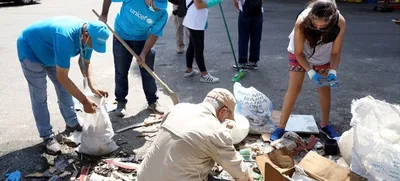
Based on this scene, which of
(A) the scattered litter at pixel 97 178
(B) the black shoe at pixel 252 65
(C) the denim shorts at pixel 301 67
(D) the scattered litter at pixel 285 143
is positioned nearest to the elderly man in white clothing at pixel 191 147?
(A) the scattered litter at pixel 97 178

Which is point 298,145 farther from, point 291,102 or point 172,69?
point 172,69

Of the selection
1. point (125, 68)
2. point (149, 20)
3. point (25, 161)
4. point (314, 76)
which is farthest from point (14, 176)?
point (314, 76)

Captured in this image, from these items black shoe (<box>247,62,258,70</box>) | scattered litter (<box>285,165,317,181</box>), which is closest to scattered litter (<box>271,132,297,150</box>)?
scattered litter (<box>285,165,317,181</box>)

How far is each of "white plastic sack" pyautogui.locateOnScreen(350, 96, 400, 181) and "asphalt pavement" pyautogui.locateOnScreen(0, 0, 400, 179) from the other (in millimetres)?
1021

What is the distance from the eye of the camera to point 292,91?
11.1 feet

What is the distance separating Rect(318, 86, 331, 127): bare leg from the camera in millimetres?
3404

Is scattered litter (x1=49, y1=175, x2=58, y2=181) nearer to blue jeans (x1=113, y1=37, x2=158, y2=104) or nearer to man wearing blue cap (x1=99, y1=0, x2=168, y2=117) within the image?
man wearing blue cap (x1=99, y1=0, x2=168, y2=117)

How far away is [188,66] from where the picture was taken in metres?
5.27

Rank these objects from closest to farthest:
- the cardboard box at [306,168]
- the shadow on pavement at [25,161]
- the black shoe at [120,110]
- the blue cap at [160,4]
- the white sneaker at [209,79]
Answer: the cardboard box at [306,168], the shadow on pavement at [25,161], the blue cap at [160,4], the black shoe at [120,110], the white sneaker at [209,79]

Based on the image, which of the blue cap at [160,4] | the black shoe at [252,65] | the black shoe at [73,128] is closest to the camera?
the blue cap at [160,4]

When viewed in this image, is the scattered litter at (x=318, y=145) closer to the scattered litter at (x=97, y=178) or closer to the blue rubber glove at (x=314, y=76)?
the blue rubber glove at (x=314, y=76)

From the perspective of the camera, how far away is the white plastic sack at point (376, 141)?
2508mm

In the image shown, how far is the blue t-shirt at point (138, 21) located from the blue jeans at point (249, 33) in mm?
1911

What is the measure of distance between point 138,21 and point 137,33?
0.15 m
